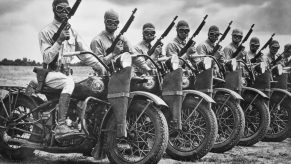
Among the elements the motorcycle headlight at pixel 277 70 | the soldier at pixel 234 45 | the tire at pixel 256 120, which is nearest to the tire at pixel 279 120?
the motorcycle headlight at pixel 277 70

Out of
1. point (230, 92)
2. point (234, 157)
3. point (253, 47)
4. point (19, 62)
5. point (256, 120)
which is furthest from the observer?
point (253, 47)

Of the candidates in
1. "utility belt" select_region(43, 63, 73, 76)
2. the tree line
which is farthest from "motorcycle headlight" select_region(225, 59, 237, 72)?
"utility belt" select_region(43, 63, 73, 76)

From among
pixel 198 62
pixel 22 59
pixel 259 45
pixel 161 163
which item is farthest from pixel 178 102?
pixel 259 45

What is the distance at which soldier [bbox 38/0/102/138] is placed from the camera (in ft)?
18.8

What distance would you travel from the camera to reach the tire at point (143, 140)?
5.44 metres

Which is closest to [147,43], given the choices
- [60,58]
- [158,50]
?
[158,50]

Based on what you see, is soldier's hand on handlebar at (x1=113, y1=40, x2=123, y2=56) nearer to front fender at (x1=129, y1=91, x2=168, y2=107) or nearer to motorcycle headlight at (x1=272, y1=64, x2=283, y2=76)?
front fender at (x1=129, y1=91, x2=168, y2=107)

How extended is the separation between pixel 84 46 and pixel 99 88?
0.75 m

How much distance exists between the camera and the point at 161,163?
628 cm

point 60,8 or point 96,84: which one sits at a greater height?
point 60,8

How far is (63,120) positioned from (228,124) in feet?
9.87

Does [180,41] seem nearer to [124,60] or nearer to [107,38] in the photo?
[107,38]

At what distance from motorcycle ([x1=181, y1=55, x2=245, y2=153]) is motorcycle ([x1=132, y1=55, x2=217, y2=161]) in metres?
0.54

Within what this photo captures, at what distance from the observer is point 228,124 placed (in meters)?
7.62
